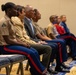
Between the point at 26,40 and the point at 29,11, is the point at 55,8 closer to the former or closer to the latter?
the point at 29,11

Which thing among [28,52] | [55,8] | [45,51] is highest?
[55,8]

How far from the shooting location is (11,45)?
11.3 feet

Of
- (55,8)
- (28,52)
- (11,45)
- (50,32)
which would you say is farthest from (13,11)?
(55,8)

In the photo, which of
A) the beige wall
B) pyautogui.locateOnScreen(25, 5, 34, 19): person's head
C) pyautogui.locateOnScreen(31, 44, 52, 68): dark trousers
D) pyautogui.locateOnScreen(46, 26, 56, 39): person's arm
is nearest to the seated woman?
pyautogui.locateOnScreen(31, 44, 52, 68): dark trousers

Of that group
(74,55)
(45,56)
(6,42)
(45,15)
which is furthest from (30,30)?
(45,15)

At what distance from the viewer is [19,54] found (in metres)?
3.27

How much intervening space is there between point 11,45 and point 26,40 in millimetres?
496

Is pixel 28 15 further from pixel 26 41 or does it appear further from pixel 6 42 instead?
pixel 6 42

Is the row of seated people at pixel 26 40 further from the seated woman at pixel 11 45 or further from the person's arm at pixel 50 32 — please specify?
the person's arm at pixel 50 32

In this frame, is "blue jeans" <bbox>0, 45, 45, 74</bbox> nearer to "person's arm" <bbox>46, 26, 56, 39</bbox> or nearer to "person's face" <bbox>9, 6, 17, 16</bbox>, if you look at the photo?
"person's face" <bbox>9, 6, 17, 16</bbox>

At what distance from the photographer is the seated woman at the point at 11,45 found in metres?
3.31

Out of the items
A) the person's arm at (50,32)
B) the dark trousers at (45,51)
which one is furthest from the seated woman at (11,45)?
the person's arm at (50,32)

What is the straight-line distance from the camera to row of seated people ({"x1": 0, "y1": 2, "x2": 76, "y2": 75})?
3.34 m

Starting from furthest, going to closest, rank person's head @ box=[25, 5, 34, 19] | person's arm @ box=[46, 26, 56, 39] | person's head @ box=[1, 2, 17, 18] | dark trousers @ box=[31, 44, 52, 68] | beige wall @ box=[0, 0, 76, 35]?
beige wall @ box=[0, 0, 76, 35]
person's arm @ box=[46, 26, 56, 39]
person's head @ box=[25, 5, 34, 19]
dark trousers @ box=[31, 44, 52, 68]
person's head @ box=[1, 2, 17, 18]
